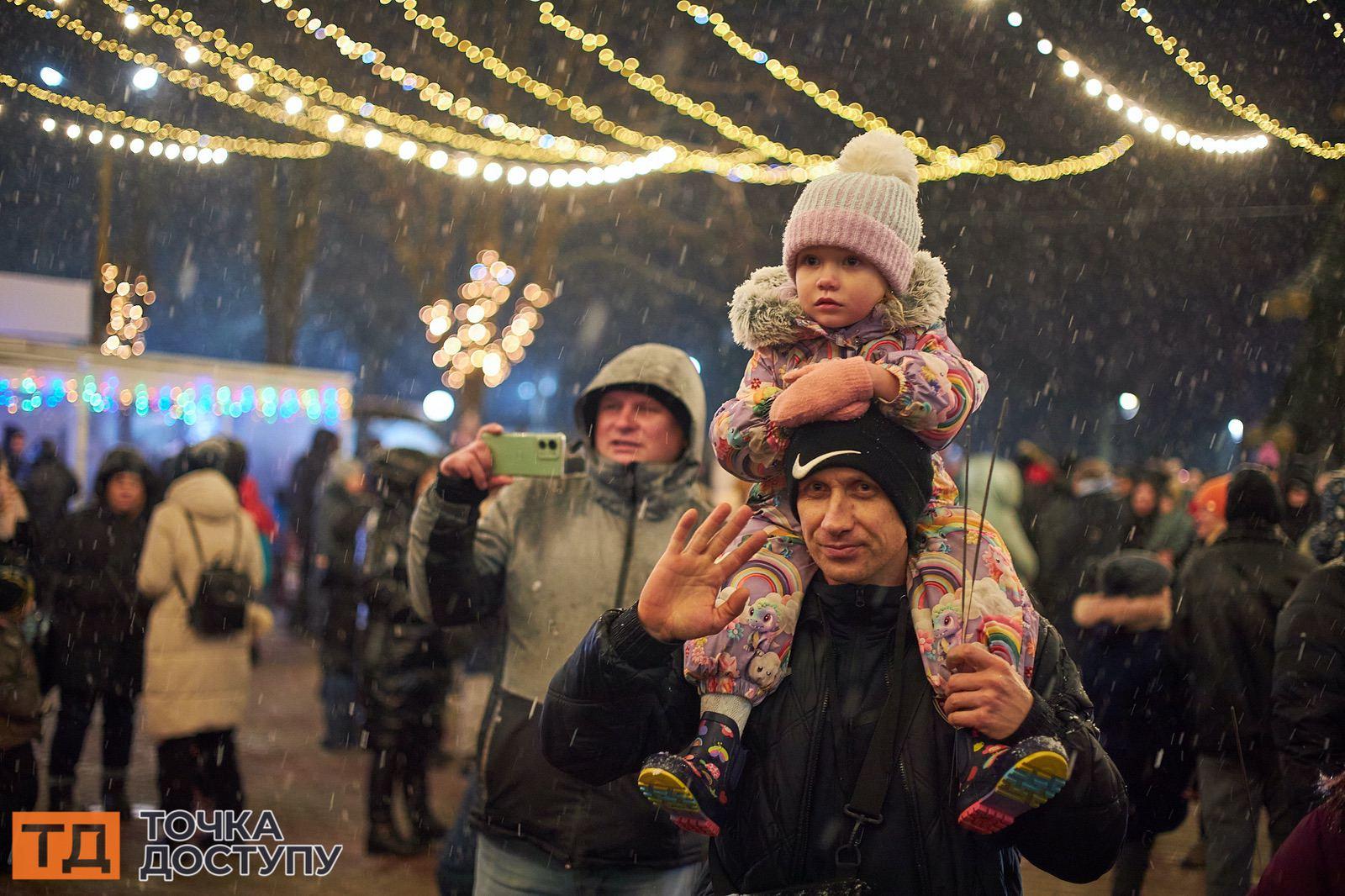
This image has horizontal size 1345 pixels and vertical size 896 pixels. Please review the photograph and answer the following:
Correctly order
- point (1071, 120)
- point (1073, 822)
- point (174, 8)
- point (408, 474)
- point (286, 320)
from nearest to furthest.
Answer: point (1073, 822)
point (408, 474)
point (1071, 120)
point (174, 8)
point (286, 320)

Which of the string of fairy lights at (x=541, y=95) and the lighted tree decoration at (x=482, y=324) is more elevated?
the string of fairy lights at (x=541, y=95)

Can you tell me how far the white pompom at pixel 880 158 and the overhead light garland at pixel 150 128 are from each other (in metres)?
7.47

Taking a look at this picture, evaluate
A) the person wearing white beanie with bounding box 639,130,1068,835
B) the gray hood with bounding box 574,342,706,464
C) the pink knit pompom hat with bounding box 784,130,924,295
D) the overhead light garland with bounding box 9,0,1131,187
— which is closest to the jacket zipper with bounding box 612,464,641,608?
the gray hood with bounding box 574,342,706,464

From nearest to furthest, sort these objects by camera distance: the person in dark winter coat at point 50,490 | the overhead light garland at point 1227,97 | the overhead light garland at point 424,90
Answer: the overhead light garland at point 1227,97, the overhead light garland at point 424,90, the person in dark winter coat at point 50,490

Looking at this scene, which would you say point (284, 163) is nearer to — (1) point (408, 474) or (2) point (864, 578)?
(1) point (408, 474)

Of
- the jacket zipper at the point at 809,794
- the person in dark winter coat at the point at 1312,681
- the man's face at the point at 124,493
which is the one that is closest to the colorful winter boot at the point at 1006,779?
the jacket zipper at the point at 809,794

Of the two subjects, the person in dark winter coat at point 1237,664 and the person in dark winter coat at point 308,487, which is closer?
the person in dark winter coat at point 1237,664

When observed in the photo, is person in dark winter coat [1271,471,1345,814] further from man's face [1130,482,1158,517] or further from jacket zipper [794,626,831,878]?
man's face [1130,482,1158,517]

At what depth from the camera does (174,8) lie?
8.38 metres

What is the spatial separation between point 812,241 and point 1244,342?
12.8m

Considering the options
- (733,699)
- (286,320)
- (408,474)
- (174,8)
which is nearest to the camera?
(733,699)

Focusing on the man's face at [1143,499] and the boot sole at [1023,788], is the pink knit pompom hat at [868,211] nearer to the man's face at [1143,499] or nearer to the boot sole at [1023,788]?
the boot sole at [1023,788]

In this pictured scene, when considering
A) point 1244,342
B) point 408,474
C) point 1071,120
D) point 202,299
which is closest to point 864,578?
point 408,474

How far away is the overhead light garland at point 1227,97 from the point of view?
16.4 feet
